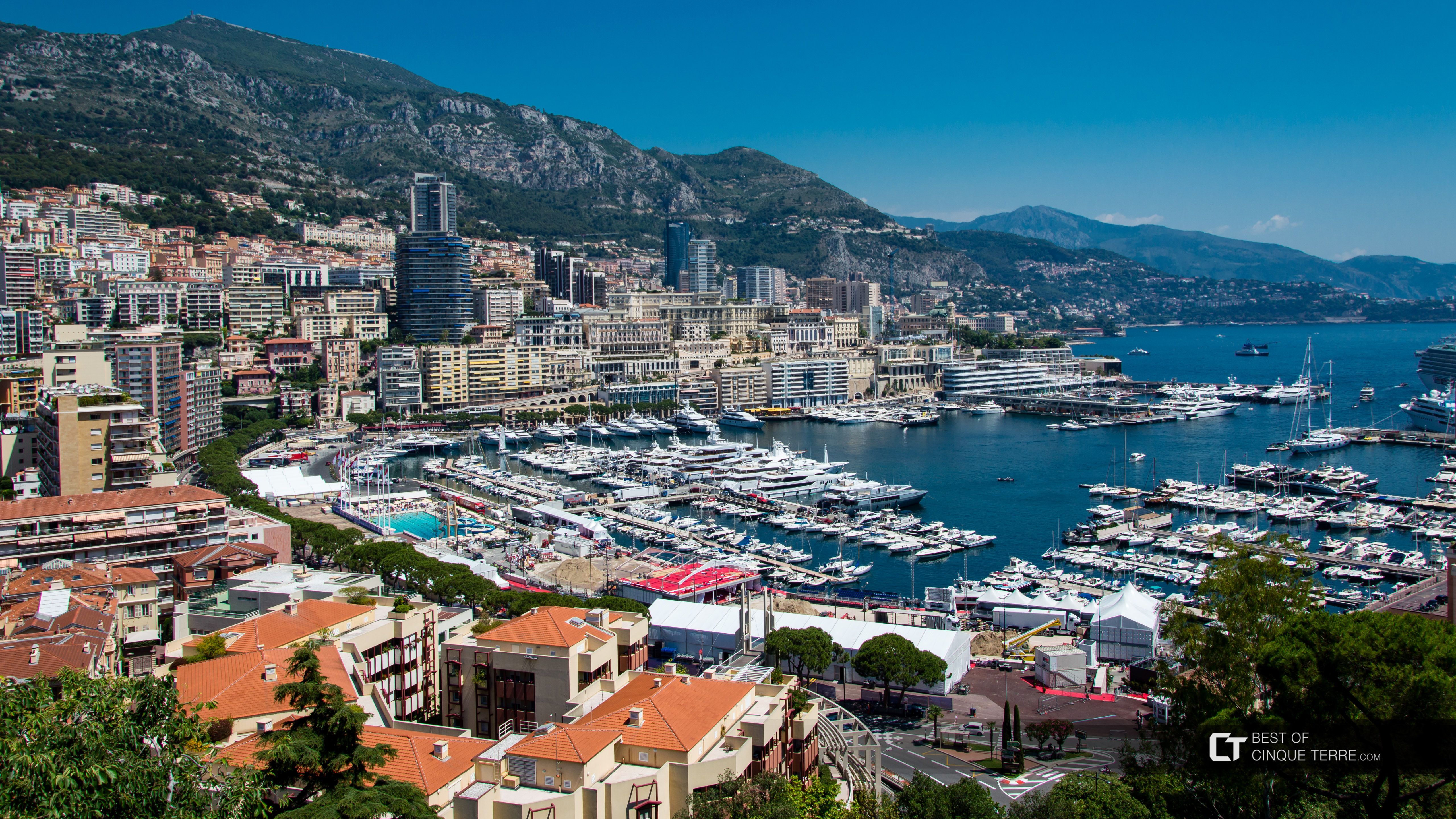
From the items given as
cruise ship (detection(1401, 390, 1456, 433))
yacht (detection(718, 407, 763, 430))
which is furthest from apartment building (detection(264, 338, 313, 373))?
cruise ship (detection(1401, 390, 1456, 433))

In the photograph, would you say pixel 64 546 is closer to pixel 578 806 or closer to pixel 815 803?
pixel 578 806

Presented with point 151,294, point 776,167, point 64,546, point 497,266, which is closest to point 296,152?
point 497,266

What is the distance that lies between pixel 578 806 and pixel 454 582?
10569 millimetres

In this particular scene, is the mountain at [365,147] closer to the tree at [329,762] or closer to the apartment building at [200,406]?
the apartment building at [200,406]

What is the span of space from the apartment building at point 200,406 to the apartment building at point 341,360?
8.03 m

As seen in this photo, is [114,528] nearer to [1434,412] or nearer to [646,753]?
[646,753]

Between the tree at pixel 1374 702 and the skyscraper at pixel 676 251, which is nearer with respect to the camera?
the tree at pixel 1374 702

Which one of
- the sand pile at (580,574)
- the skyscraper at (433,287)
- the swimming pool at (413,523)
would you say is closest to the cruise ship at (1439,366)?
the sand pile at (580,574)

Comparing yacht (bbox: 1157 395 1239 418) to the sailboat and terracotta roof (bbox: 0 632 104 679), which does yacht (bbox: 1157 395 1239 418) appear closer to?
the sailboat

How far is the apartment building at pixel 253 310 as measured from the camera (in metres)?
57.4

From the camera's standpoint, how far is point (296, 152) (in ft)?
346

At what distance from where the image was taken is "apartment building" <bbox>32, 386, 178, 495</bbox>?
2325 cm

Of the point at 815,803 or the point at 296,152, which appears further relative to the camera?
the point at 296,152

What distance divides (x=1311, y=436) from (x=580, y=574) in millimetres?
35145
